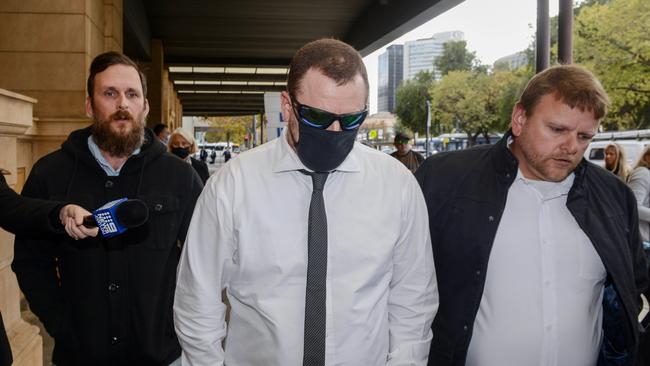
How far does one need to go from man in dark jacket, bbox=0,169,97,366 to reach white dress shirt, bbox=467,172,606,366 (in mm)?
1579

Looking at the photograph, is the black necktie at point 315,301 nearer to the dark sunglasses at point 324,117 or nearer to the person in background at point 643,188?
the dark sunglasses at point 324,117

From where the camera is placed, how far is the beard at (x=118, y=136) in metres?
2.44

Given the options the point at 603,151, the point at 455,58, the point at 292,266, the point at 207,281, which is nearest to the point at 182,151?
the point at 207,281

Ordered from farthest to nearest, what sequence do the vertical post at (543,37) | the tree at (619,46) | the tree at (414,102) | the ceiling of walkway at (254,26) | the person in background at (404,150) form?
the tree at (414,102)
the tree at (619,46)
the ceiling of walkway at (254,26)
the person in background at (404,150)
the vertical post at (543,37)

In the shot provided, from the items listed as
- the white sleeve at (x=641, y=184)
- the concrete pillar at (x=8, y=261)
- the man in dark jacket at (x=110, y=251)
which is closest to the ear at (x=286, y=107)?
the man in dark jacket at (x=110, y=251)

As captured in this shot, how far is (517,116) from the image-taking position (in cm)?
263

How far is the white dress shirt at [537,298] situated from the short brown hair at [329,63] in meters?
1.02

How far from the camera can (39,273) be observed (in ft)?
7.66

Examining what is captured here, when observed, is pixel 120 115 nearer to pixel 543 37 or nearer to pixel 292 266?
pixel 292 266

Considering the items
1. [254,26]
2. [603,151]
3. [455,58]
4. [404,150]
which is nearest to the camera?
[404,150]

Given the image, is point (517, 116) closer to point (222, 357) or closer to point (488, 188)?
point (488, 188)

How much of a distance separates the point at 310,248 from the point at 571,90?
1.33 meters

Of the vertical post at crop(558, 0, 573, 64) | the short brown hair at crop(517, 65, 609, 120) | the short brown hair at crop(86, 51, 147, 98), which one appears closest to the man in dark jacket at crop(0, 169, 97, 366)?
the short brown hair at crop(86, 51, 147, 98)

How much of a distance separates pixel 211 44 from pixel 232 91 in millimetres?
11041
